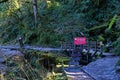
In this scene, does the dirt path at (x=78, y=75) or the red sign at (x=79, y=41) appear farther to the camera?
the red sign at (x=79, y=41)

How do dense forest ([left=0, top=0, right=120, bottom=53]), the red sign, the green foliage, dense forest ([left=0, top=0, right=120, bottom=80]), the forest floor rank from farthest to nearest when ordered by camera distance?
the green foliage → dense forest ([left=0, top=0, right=120, bottom=53]) → the red sign → dense forest ([left=0, top=0, right=120, bottom=80]) → the forest floor

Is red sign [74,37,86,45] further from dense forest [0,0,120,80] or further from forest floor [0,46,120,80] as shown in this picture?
forest floor [0,46,120,80]

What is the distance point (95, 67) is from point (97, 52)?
3.63 m

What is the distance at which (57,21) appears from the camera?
2280 centimetres

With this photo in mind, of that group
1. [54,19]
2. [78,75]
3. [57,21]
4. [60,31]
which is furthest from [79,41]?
[54,19]

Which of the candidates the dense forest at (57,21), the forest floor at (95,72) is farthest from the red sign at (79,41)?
the dense forest at (57,21)

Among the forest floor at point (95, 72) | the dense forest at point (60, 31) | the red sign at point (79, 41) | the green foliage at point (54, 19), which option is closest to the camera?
the forest floor at point (95, 72)

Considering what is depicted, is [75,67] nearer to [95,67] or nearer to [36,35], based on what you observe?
[95,67]

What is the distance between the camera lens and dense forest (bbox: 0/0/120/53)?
19.8m

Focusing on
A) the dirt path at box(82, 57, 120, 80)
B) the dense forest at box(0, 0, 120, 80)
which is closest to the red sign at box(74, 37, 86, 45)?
the dense forest at box(0, 0, 120, 80)

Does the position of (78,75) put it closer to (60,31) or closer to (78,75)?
(78,75)

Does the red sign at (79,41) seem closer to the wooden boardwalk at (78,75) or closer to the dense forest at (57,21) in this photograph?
the dense forest at (57,21)

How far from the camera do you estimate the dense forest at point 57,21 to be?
781 inches

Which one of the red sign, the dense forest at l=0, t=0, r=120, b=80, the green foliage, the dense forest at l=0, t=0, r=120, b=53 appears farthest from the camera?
the green foliage
